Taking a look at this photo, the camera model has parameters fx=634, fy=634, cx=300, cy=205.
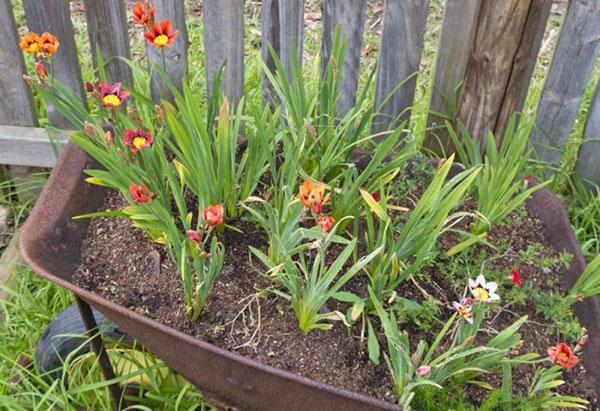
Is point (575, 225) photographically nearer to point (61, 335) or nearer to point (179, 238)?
point (179, 238)

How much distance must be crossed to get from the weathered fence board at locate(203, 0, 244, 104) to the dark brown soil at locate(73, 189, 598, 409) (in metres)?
0.70

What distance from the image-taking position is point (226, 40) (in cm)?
212

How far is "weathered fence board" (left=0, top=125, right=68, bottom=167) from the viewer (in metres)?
2.40

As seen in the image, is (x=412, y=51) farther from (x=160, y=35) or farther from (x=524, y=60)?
(x=160, y=35)

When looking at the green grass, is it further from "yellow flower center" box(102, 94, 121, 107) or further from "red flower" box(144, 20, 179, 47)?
"yellow flower center" box(102, 94, 121, 107)

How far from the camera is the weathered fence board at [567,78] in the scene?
206cm

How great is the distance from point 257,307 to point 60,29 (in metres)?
1.30

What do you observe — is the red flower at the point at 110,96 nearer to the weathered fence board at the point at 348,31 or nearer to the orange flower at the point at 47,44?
the orange flower at the point at 47,44

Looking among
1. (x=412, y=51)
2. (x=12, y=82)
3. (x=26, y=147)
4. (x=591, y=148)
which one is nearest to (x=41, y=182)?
(x=26, y=147)

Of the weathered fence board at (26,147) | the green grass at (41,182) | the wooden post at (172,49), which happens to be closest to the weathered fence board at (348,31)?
the green grass at (41,182)

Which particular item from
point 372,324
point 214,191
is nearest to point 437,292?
point 372,324

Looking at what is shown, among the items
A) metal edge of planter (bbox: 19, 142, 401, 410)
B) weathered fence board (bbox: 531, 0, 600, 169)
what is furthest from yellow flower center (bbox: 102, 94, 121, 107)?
weathered fence board (bbox: 531, 0, 600, 169)

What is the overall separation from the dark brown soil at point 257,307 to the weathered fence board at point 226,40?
703mm

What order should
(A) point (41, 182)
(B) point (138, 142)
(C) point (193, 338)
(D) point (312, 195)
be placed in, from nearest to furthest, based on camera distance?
(D) point (312, 195) < (C) point (193, 338) < (B) point (138, 142) < (A) point (41, 182)
